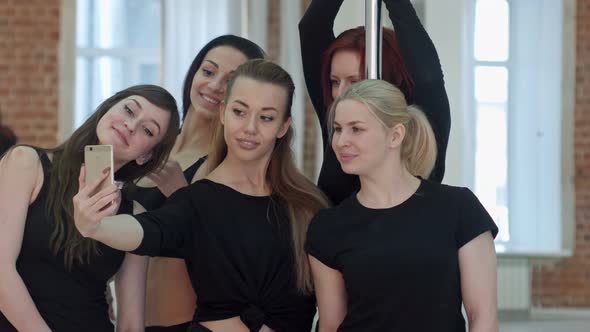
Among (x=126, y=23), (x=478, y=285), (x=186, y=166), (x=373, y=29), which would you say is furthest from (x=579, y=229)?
(x=373, y=29)

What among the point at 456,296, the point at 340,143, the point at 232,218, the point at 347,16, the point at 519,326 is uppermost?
the point at 347,16

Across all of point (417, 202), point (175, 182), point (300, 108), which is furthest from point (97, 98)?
point (417, 202)

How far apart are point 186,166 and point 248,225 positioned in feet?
1.98

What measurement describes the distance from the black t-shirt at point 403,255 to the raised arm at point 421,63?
25cm

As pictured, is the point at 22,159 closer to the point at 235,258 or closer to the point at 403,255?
the point at 235,258

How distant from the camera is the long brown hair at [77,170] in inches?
87.9

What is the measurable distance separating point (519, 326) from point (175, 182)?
17.9 feet

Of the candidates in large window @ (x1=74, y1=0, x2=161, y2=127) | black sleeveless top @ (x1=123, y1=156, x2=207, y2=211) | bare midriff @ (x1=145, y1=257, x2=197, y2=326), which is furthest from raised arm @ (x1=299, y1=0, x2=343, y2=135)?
large window @ (x1=74, y1=0, x2=161, y2=127)

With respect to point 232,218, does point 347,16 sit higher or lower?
higher

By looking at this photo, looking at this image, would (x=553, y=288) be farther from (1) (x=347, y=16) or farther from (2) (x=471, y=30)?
(1) (x=347, y=16)

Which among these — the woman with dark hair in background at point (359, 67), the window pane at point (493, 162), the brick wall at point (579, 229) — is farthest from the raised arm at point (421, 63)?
the brick wall at point (579, 229)

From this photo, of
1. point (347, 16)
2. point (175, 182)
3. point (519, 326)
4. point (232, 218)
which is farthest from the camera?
point (519, 326)

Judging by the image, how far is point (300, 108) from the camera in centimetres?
762

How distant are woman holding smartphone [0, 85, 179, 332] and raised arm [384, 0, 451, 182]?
0.64 m
